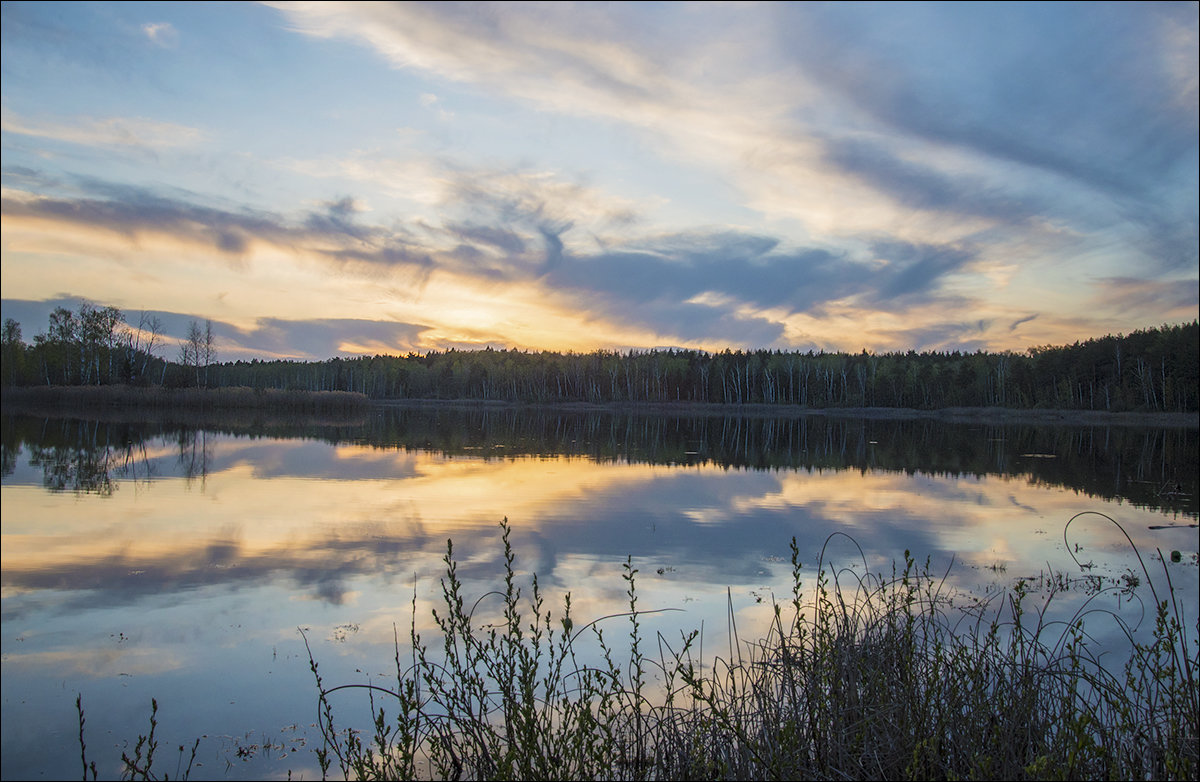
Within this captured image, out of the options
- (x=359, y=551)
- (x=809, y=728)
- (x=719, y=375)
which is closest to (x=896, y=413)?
(x=719, y=375)

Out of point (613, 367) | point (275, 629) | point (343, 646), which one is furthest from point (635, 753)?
point (613, 367)

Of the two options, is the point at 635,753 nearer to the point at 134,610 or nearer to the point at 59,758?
the point at 59,758

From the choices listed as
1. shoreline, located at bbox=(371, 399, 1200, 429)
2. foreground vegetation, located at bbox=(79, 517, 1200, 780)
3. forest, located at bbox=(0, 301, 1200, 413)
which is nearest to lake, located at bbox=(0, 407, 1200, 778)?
foreground vegetation, located at bbox=(79, 517, 1200, 780)

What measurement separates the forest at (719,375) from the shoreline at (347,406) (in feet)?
6.11

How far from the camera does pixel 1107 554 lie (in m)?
13.2

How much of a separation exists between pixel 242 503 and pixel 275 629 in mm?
9548

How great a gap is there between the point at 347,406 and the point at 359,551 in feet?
253

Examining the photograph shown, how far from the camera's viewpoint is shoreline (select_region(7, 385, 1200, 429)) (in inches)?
2119

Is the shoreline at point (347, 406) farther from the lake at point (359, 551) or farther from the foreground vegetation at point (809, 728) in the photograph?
the foreground vegetation at point (809, 728)

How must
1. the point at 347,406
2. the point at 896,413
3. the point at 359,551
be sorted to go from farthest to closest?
the point at 896,413 → the point at 347,406 → the point at 359,551

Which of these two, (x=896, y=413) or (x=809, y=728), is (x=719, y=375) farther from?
(x=809, y=728)

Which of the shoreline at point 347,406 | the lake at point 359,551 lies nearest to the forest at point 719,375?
the shoreline at point 347,406

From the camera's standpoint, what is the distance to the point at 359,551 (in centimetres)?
1157

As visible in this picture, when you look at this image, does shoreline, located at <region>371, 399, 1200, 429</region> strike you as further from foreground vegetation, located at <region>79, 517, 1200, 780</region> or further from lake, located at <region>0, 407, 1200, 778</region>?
foreground vegetation, located at <region>79, 517, 1200, 780</region>
